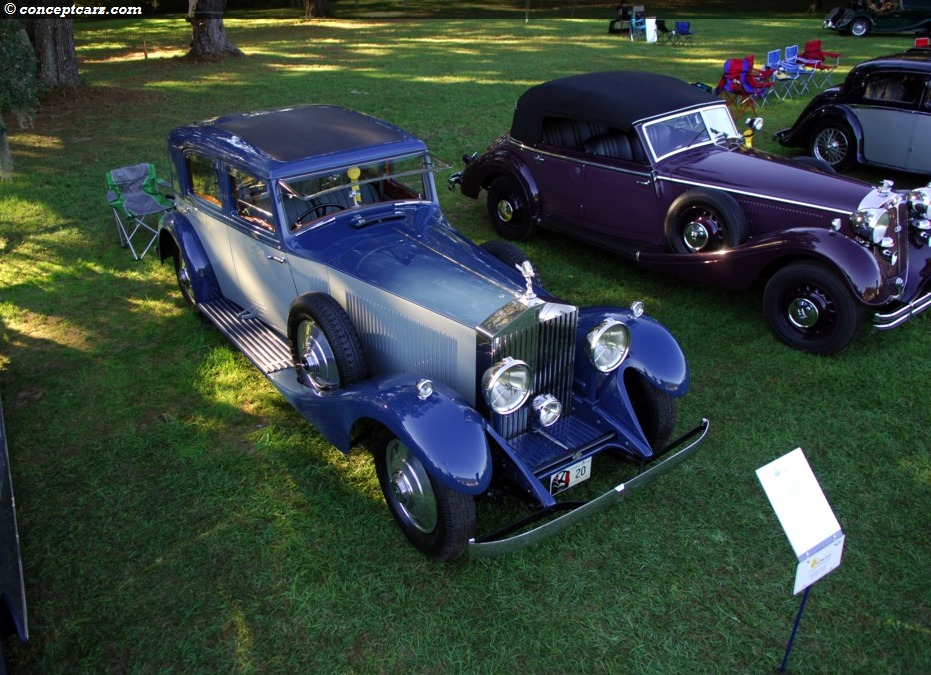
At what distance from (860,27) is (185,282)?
23241 mm

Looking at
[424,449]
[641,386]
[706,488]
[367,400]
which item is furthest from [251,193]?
[706,488]

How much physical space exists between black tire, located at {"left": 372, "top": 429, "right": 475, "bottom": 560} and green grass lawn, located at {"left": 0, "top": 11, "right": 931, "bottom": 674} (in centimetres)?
16

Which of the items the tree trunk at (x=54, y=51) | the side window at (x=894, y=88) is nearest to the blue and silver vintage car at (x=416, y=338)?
the side window at (x=894, y=88)

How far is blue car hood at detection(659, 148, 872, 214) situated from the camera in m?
5.73

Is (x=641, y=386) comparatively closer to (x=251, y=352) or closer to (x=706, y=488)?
(x=706, y=488)

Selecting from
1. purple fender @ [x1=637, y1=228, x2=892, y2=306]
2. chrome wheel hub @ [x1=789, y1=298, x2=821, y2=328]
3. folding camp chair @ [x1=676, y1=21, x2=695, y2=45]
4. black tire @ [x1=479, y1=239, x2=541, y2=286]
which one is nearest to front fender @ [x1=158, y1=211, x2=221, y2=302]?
black tire @ [x1=479, y1=239, x2=541, y2=286]

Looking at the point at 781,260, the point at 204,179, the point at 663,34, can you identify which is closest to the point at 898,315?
the point at 781,260

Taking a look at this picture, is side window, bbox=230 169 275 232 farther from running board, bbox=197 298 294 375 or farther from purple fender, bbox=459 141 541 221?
purple fender, bbox=459 141 541 221

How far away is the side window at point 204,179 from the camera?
5301 mm

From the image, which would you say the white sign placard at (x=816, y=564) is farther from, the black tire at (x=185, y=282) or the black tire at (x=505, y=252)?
the black tire at (x=185, y=282)

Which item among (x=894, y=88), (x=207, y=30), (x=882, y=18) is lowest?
(x=894, y=88)

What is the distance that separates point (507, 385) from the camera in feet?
11.9

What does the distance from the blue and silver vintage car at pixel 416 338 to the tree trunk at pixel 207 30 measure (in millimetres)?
13723

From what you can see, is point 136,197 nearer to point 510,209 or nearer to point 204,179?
point 204,179
